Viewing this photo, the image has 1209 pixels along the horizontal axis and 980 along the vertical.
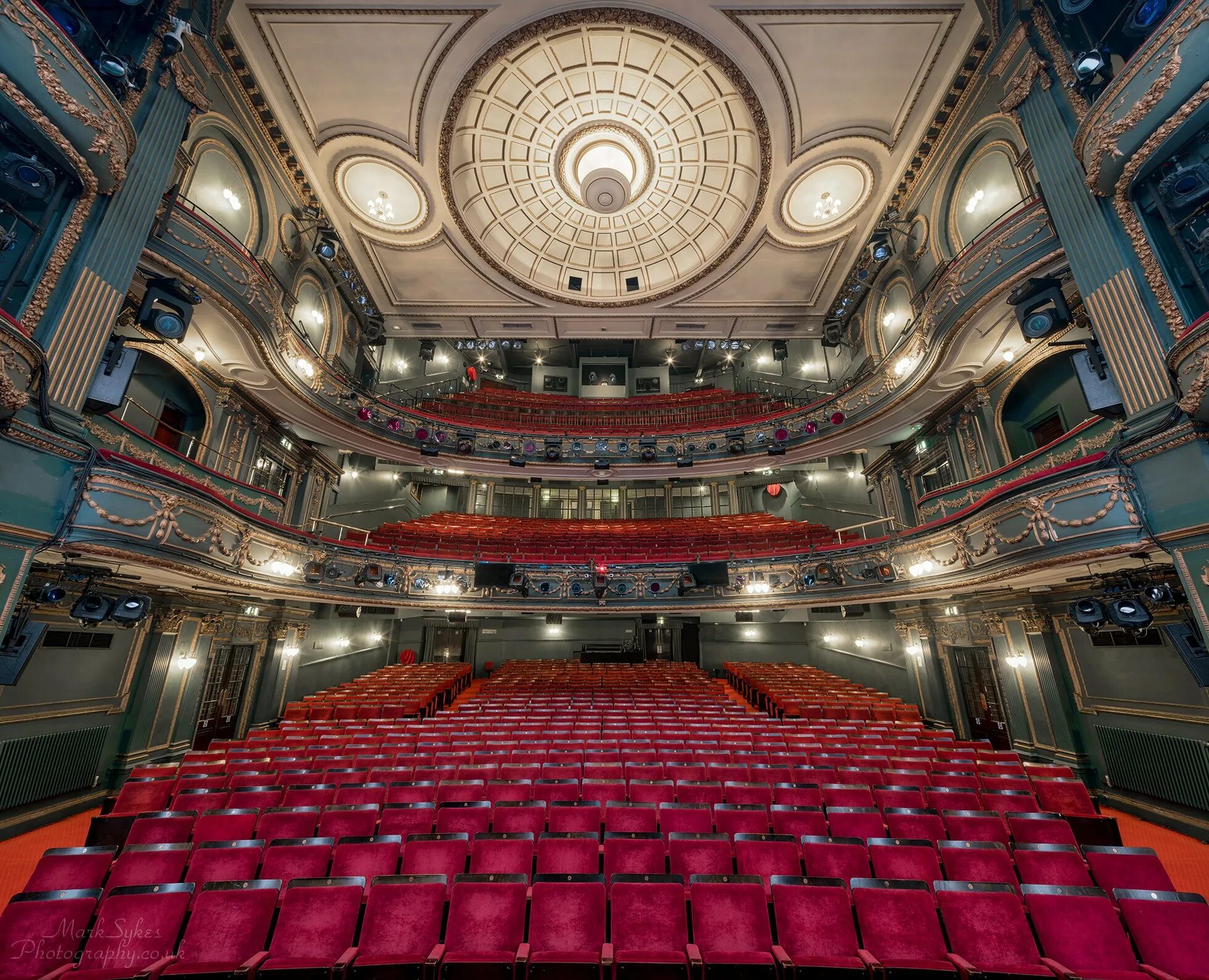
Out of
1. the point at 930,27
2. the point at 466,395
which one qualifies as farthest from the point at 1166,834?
the point at 466,395

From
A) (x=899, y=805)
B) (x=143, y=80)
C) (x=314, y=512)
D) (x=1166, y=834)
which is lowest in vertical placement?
(x=1166, y=834)

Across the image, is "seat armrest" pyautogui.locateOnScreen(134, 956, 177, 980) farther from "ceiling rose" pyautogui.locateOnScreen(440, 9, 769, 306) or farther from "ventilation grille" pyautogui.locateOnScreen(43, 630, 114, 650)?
"ceiling rose" pyautogui.locateOnScreen(440, 9, 769, 306)

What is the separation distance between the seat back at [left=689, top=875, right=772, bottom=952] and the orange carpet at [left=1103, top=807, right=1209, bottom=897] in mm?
4359

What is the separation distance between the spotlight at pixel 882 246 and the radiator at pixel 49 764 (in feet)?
50.1

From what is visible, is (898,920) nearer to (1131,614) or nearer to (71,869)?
(1131,614)

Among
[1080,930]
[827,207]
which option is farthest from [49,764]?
[827,207]

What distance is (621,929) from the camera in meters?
2.54

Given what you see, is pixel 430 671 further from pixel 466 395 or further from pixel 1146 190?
pixel 1146 190

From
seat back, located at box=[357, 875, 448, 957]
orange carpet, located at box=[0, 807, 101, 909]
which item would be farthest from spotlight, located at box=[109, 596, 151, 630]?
seat back, located at box=[357, 875, 448, 957]

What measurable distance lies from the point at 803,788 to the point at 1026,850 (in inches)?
59.6

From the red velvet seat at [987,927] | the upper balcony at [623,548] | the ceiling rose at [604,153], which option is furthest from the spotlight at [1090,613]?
the ceiling rose at [604,153]

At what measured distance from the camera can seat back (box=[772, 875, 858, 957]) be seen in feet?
8.27

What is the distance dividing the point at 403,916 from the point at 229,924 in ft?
2.98

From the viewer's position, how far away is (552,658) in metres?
15.4
